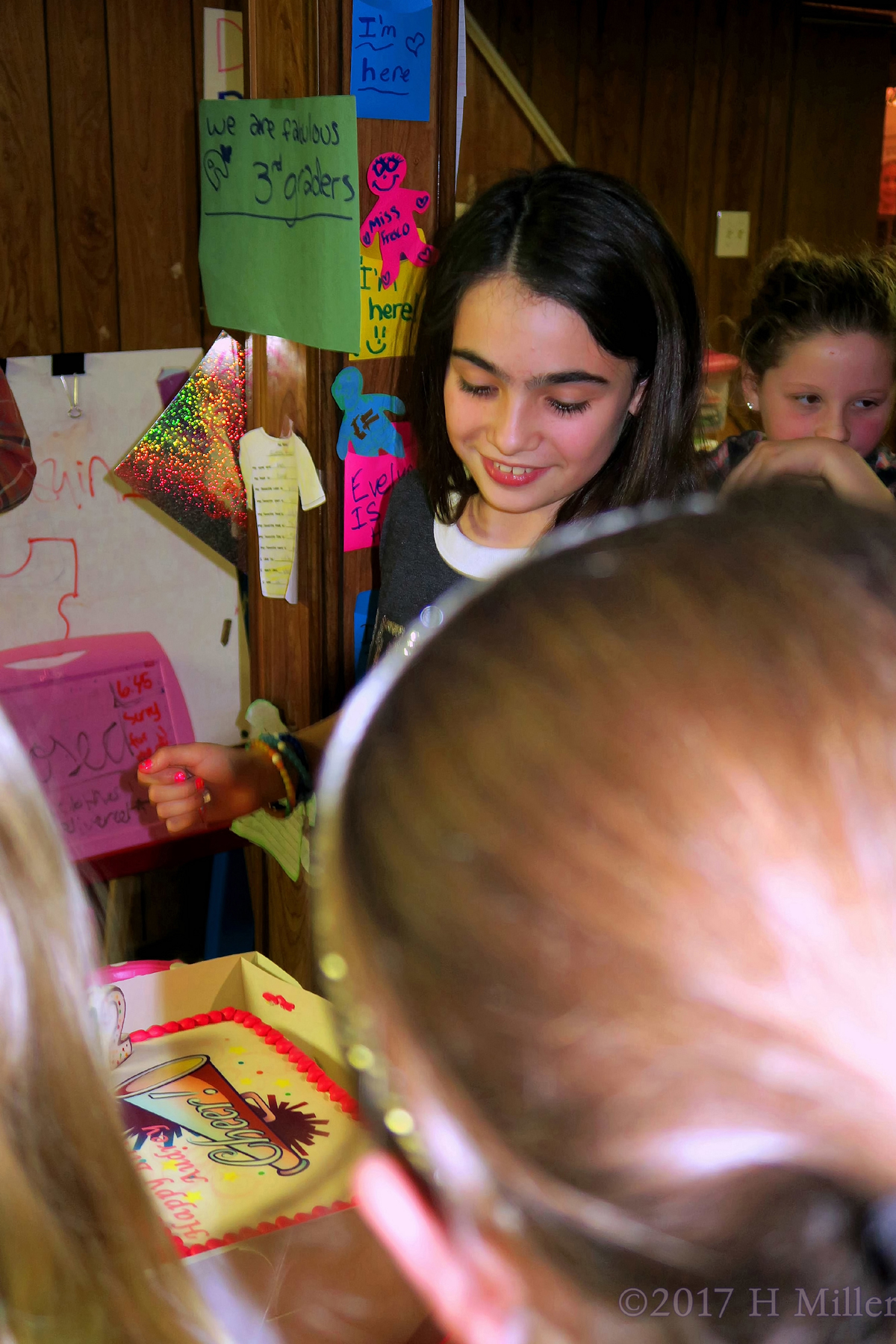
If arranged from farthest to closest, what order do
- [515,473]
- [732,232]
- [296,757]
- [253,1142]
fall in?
[732,232] < [296,757] < [515,473] < [253,1142]

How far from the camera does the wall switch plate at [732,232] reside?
3105mm

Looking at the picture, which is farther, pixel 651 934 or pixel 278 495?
pixel 278 495

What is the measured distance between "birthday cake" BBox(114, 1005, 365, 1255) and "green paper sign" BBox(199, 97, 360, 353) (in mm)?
771

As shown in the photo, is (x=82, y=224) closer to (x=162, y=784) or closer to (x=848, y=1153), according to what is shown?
(x=162, y=784)

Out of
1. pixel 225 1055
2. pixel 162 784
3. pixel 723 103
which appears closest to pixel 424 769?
pixel 225 1055

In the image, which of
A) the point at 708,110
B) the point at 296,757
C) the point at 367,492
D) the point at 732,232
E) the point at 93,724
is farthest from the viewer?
the point at 732,232

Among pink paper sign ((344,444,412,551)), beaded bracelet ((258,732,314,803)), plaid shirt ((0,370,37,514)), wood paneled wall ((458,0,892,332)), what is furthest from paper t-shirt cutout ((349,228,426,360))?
wood paneled wall ((458,0,892,332))

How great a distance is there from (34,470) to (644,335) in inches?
45.4

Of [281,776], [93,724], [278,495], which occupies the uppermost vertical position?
[278,495]

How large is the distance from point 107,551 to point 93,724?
30 centimetres

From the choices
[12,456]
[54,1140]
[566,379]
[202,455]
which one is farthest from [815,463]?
[12,456]

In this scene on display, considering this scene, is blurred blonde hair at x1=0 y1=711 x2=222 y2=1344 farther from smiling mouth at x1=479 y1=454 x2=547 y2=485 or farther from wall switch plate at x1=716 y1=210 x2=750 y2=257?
wall switch plate at x1=716 y1=210 x2=750 y2=257

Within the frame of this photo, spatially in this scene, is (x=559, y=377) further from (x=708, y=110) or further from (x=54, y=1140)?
(x=708, y=110)

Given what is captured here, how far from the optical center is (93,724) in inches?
78.7
